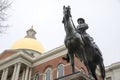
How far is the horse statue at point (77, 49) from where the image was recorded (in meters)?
7.67

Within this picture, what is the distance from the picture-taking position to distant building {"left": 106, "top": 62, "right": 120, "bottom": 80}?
37275 millimetres

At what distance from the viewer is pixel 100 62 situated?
8133mm

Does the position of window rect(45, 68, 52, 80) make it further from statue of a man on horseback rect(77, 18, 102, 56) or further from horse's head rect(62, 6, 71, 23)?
horse's head rect(62, 6, 71, 23)

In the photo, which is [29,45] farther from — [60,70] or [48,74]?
[60,70]

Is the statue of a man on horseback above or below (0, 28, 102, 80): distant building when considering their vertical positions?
below

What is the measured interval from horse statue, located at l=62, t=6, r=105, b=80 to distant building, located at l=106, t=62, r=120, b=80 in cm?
3023

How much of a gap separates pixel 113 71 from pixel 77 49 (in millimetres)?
31460

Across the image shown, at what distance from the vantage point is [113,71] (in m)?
38.0

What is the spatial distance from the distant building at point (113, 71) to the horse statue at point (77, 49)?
3023 cm

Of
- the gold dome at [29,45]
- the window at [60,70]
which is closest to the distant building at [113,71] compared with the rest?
the window at [60,70]

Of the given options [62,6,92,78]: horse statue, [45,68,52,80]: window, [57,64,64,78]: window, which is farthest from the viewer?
[45,68,52,80]: window

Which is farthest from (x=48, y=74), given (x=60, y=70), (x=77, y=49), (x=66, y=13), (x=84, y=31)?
(x=77, y=49)

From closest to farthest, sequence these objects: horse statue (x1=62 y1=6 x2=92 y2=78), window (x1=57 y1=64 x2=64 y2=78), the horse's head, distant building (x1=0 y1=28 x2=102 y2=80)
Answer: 1. horse statue (x1=62 y1=6 x2=92 y2=78)
2. the horse's head
3. window (x1=57 y1=64 x2=64 y2=78)
4. distant building (x1=0 y1=28 x2=102 y2=80)

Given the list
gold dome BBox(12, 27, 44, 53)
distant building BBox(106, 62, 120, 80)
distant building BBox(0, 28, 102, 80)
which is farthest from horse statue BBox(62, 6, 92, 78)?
gold dome BBox(12, 27, 44, 53)
